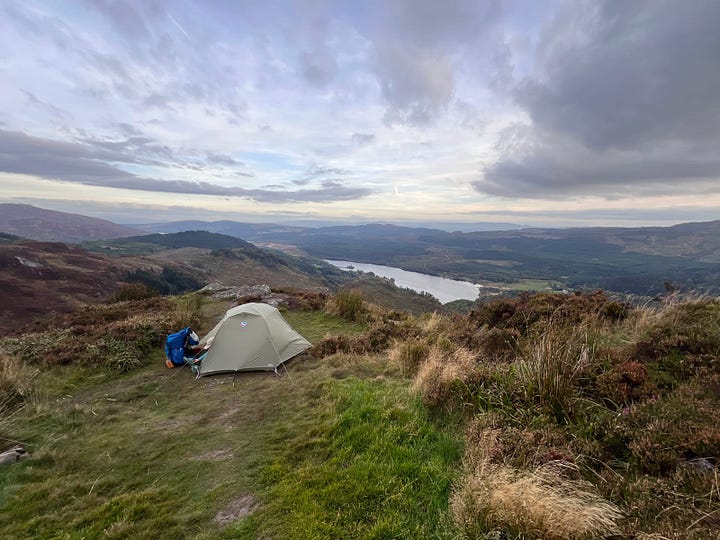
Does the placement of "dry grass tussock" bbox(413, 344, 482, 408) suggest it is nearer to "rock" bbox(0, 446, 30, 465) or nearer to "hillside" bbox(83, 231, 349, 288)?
"rock" bbox(0, 446, 30, 465)

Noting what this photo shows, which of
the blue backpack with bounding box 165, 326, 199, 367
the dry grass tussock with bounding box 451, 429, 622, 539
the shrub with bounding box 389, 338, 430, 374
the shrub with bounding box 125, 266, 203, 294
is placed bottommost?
the shrub with bounding box 125, 266, 203, 294

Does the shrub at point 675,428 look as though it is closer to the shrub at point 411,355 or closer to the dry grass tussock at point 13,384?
the shrub at point 411,355

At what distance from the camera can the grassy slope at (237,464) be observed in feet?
11.3

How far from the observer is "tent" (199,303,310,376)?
29.6 feet

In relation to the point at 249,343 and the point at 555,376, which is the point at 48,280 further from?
the point at 555,376

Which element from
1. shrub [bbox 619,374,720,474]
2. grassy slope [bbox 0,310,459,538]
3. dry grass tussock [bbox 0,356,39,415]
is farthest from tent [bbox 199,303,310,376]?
shrub [bbox 619,374,720,474]

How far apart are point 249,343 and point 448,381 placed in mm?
6009

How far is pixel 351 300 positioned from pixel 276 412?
29.1 feet

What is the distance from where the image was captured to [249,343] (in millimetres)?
9352

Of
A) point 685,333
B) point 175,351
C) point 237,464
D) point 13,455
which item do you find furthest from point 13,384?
point 685,333

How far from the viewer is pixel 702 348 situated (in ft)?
17.2

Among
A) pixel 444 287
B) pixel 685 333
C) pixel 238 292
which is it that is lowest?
pixel 444 287

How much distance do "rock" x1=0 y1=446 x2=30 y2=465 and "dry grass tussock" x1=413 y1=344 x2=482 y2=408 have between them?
632cm

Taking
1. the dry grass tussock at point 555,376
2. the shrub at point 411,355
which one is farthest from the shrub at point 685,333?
the shrub at point 411,355
